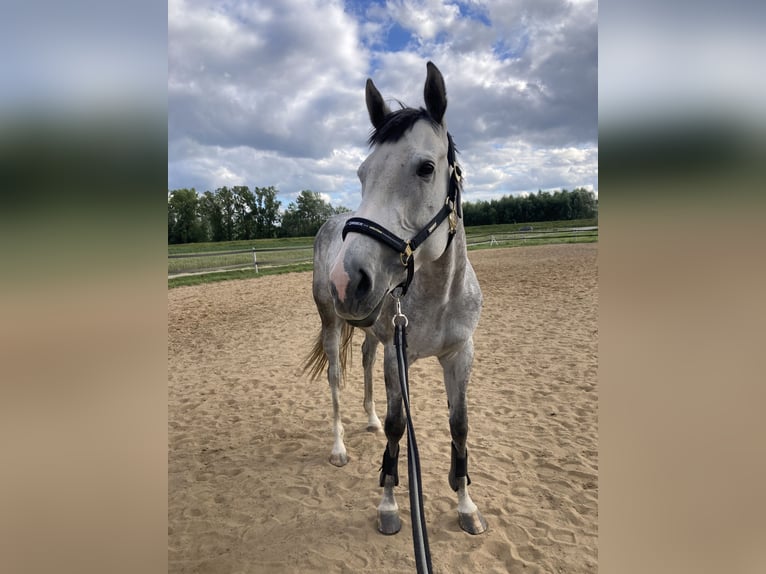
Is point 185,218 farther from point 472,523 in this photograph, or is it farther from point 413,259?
point 413,259

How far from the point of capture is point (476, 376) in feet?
19.0

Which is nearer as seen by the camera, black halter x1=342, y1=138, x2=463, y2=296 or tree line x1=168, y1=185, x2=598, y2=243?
black halter x1=342, y1=138, x2=463, y2=296

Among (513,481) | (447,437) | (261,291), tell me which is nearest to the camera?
(513,481)

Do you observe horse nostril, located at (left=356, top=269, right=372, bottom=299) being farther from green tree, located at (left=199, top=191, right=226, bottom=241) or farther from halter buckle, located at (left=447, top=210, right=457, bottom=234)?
green tree, located at (left=199, top=191, right=226, bottom=241)

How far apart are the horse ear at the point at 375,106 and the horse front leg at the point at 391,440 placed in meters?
1.42

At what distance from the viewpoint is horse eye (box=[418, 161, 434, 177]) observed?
1.68 metres

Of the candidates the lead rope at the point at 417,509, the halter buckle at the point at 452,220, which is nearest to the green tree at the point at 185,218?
the halter buckle at the point at 452,220

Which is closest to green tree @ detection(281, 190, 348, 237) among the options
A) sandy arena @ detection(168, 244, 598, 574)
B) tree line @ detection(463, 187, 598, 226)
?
tree line @ detection(463, 187, 598, 226)

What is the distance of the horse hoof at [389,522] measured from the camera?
2.69 m

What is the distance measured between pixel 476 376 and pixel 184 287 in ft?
42.5

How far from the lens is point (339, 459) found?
3.63 meters

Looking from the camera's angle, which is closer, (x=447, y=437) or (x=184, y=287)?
(x=447, y=437)
